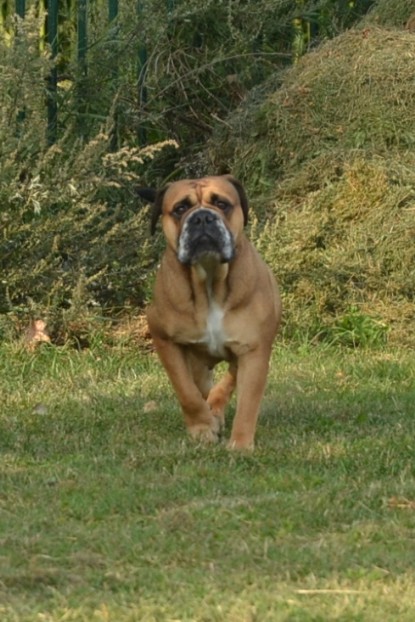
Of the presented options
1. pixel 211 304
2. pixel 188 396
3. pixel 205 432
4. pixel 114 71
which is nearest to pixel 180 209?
pixel 211 304

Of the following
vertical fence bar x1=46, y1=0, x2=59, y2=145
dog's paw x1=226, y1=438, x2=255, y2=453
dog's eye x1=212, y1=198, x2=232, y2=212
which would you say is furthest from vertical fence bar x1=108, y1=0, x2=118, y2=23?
dog's paw x1=226, y1=438, x2=255, y2=453

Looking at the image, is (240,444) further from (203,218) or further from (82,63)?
(82,63)

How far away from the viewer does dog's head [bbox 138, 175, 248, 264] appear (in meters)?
6.58

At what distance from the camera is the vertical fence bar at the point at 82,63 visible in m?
10.2

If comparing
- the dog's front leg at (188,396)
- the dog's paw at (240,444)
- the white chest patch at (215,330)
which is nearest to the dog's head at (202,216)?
the white chest patch at (215,330)

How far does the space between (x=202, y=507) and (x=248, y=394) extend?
127 centimetres

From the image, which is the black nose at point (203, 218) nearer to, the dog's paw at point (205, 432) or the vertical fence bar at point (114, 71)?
the dog's paw at point (205, 432)

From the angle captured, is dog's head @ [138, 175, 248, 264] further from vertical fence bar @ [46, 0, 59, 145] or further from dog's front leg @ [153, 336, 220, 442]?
vertical fence bar @ [46, 0, 59, 145]

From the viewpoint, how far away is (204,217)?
6598 millimetres

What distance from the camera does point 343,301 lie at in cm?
952

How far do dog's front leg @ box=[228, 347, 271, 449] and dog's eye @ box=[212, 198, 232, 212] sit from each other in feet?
2.25

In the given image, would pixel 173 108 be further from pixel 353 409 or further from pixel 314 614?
pixel 314 614

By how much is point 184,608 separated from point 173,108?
7.46 meters

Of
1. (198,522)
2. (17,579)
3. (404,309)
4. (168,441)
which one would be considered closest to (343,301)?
(404,309)
